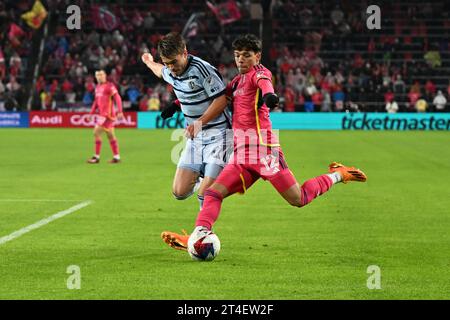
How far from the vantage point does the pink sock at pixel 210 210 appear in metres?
8.62

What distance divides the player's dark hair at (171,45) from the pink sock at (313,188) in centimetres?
195

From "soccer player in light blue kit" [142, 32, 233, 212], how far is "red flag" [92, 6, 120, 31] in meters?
33.7

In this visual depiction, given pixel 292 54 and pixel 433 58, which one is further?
pixel 292 54

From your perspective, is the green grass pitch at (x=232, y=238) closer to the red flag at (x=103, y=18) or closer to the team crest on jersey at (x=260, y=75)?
the team crest on jersey at (x=260, y=75)

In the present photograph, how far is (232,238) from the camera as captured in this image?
10.4 metres

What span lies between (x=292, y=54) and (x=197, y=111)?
1394 inches

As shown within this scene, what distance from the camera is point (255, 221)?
1196 centimetres

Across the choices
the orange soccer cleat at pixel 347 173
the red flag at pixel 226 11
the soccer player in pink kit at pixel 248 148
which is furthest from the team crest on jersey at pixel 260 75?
the red flag at pixel 226 11

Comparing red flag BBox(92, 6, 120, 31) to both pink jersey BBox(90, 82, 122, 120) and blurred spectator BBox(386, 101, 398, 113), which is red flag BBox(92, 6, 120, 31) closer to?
blurred spectator BBox(386, 101, 398, 113)

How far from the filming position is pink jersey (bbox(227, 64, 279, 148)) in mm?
8805

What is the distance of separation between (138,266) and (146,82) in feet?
122

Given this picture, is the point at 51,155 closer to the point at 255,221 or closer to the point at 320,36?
the point at 255,221

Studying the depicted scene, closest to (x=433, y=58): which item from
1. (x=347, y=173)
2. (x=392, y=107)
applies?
(x=392, y=107)

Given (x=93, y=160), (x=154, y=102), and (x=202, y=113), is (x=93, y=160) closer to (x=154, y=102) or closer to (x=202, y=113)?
(x=202, y=113)
